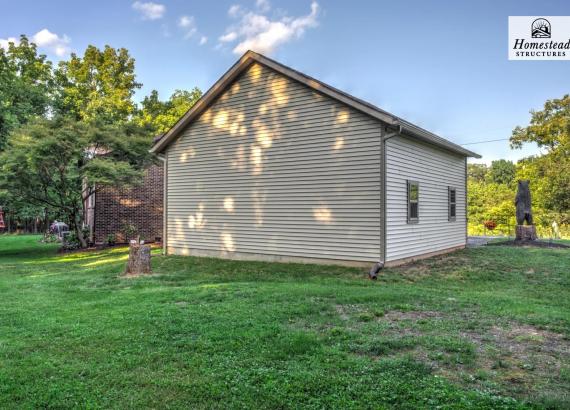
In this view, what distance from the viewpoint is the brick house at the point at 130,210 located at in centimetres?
1897

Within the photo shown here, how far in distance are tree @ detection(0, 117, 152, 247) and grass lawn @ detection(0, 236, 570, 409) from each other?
7.69 metres

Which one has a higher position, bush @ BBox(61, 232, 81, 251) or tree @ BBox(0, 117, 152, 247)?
tree @ BBox(0, 117, 152, 247)

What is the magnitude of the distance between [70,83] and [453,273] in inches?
1207

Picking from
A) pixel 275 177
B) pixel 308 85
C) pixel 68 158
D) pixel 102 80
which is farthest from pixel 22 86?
pixel 308 85

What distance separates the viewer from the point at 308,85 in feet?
33.4

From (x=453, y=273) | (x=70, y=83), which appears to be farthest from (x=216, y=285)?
(x=70, y=83)

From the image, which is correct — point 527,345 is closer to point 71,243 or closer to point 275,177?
point 275,177

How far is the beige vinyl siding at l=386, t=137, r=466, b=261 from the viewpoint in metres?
9.59

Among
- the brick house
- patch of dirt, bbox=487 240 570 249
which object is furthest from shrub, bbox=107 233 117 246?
patch of dirt, bbox=487 240 570 249

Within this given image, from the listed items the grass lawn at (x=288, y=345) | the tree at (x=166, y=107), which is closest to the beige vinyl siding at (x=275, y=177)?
the grass lawn at (x=288, y=345)

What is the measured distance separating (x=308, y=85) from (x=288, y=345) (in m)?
7.70

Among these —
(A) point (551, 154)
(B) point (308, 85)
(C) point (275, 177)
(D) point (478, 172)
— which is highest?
(D) point (478, 172)

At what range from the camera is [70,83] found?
29625 mm

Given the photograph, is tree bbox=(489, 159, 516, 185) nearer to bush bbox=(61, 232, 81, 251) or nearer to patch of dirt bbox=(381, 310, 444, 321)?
bush bbox=(61, 232, 81, 251)
